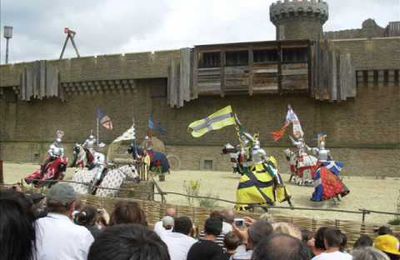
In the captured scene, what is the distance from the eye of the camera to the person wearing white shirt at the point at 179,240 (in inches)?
158

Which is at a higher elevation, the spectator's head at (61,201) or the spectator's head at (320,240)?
the spectator's head at (61,201)

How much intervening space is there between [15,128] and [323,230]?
30624 millimetres

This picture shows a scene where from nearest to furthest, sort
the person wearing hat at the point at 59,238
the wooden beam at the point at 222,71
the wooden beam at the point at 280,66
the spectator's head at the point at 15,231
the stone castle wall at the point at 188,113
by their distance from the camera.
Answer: the spectator's head at the point at 15,231 < the person wearing hat at the point at 59,238 < the stone castle wall at the point at 188,113 < the wooden beam at the point at 280,66 < the wooden beam at the point at 222,71

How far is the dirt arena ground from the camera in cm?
1280

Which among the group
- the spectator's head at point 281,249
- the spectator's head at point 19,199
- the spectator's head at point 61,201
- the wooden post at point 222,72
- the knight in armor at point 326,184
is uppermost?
the wooden post at point 222,72

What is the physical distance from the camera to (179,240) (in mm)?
4094

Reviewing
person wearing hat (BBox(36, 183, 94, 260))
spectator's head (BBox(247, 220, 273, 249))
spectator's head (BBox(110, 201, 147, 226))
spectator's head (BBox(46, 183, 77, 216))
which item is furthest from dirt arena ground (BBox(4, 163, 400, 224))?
person wearing hat (BBox(36, 183, 94, 260))

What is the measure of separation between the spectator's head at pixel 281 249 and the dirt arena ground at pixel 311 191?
31.8ft

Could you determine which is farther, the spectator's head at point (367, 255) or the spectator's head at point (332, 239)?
the spectator's head at point (332, 239)

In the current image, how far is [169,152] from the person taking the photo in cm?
2672

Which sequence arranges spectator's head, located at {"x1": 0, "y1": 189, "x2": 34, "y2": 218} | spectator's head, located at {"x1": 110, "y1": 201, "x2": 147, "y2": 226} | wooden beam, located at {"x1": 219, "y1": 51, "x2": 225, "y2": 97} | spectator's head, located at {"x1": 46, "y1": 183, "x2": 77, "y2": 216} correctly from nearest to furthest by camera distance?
spectator's head, located at {"x1": 0, "y1": 189, "x2": 34, "y2": 218} → spectator's head, located at {"x1": 46, "y1": 183, "x2": 77, "y2": 216} → spectator's head, located at {"x1": 110, "y1": 201, "x2": 147, "y2": 226} → wooden beam, located at {"x1": 219, "y1": 51, "x2": 225, "y2": 97}

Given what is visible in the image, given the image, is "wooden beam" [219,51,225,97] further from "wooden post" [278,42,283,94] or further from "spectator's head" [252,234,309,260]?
"spectator's head" [252,234,309,260]

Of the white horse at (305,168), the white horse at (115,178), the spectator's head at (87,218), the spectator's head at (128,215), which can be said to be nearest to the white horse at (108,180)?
the white horse at (115,178)

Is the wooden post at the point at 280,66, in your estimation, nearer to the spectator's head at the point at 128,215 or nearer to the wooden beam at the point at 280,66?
the wooden beam at the point at 280,66
